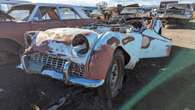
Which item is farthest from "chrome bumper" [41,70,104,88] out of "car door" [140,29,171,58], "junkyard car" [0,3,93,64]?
"junkyard car" [0,3,93,64]

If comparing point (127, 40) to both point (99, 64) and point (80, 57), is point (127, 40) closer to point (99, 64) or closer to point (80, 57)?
point (99, 64)

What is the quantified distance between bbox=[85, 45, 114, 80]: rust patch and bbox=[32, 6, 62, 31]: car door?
2.90 metres

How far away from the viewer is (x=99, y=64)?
15.0 feet

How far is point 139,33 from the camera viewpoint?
6242 mm

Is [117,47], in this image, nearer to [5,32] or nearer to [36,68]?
[36,68]

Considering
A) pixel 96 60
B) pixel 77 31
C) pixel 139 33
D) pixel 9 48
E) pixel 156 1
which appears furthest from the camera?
pixel 156 1

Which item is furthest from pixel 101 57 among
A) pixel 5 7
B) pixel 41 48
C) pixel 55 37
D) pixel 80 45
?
pixel 5 7

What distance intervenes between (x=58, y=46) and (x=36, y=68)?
1.83 ft

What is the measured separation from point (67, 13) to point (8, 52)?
2152 mm

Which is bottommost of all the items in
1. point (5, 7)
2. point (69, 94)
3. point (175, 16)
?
point (175, 16)

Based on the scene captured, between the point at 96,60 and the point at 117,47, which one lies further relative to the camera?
the point at 117,47

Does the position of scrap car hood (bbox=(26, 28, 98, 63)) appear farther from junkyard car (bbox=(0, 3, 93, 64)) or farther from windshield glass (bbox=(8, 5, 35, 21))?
windshield glass (bbox=(8, 5, 35, 21))

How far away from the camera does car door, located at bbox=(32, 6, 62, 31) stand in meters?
7.31

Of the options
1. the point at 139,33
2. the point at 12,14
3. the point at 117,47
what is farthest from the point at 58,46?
the point at 12,14
